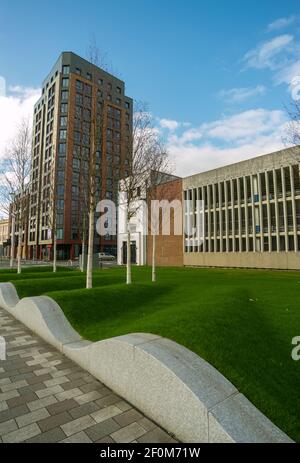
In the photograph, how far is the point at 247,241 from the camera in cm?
3497

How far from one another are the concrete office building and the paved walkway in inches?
1158

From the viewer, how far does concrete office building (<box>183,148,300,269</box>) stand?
104ft

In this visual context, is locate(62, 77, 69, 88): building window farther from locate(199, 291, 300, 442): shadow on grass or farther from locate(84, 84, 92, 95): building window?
locate(199, 291, 300, 442): shadow on grass

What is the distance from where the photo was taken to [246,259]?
1374 inches

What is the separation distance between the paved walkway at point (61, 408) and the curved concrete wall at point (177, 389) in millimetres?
205

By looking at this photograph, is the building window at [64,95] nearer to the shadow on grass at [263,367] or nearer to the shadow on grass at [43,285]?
Result: the shadow on grass at [43,285]

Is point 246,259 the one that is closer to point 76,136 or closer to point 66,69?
point 76,136

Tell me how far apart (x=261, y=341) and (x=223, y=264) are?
106 ft

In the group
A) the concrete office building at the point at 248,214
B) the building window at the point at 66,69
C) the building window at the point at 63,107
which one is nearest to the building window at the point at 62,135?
the building window at the point at 63,107

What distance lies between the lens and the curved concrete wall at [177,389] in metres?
3.09

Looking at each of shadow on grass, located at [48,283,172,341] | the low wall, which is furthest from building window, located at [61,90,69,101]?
shadow on grass, located at [48,283,172,341]

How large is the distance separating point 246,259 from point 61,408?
3373 cm

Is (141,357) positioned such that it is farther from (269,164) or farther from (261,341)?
(269,164)
